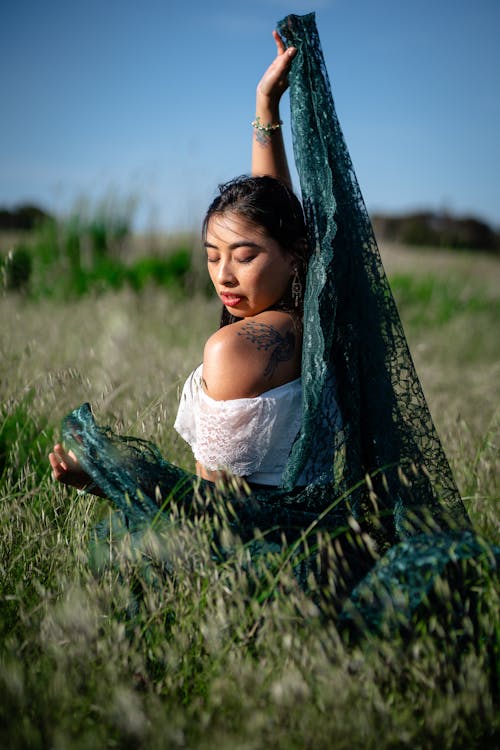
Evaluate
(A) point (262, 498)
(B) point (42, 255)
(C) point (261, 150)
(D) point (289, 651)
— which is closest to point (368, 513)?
(A) point (262, 498)

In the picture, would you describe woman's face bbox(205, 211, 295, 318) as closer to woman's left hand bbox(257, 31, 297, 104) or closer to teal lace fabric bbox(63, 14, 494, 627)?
teal lace fabric bbox(63, 14, 494, 627)

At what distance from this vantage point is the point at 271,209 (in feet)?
6.19

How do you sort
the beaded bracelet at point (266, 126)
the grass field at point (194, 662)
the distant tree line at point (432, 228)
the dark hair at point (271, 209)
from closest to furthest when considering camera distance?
1. the grass field at point (194, 662)
2. the dark hair at point (271, 209)
3. the beaded bracelet at point (266, 126)
4. the distant tree line at point (432, 228)

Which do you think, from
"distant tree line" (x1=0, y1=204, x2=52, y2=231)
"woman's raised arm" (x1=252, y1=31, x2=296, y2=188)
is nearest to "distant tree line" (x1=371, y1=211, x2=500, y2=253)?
"distant tree line" (x1=0, y1=204, x2=52, y2=231)

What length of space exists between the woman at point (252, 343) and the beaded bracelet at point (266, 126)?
8cm

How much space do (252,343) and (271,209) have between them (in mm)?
428

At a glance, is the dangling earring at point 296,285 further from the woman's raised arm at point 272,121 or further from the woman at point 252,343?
the woman's raised arm at point 272,121

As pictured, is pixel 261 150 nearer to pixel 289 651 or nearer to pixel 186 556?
pixel 186 556

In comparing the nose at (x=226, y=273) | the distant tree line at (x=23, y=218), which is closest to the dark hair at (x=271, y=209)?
the nose at (x=226, y=273)

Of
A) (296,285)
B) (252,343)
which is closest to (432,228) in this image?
(296,285)

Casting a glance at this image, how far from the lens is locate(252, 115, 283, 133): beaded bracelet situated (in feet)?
7.04

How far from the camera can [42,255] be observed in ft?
27.4

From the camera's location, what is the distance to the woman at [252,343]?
5.78ft

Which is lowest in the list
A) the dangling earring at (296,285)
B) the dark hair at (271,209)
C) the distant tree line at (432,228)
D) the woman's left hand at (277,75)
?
the dangling earring at (296,285)
